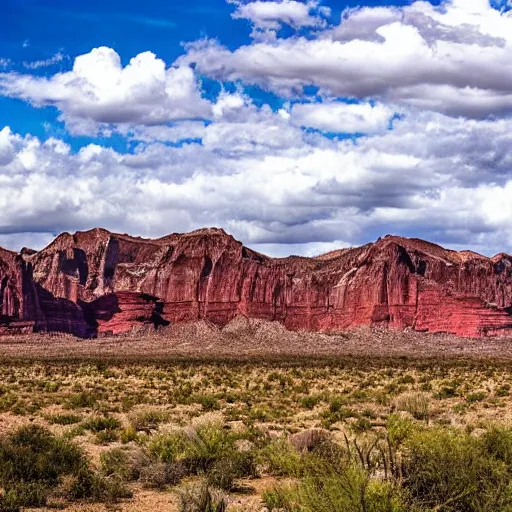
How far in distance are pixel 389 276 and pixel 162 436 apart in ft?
330

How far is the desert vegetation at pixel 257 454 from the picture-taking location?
33.6 ft

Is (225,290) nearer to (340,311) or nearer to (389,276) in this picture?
(340,311)

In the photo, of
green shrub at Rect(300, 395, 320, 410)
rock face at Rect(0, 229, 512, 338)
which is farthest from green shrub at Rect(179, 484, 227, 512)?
rock face at Rect(0, 229, 512, 338)

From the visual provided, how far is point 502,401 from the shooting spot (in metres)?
26.7

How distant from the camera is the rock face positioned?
368 ft

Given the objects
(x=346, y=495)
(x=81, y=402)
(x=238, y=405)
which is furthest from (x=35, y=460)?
(x=238, y=405)

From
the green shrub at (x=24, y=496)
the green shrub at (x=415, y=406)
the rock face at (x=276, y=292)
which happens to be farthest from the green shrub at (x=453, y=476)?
the rock face at (x=276, y=292)

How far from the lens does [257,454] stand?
614 inches

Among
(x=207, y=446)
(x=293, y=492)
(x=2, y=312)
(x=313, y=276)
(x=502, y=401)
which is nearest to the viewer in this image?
(x=293, y=492)

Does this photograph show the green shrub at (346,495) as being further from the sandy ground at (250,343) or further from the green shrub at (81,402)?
the sandy ground at (250,343)

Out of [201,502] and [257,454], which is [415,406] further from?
[201,502]

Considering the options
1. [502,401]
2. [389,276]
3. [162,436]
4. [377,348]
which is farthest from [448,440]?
[389,276]

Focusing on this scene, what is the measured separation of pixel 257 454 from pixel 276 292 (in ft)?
341

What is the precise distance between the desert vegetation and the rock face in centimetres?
8574
